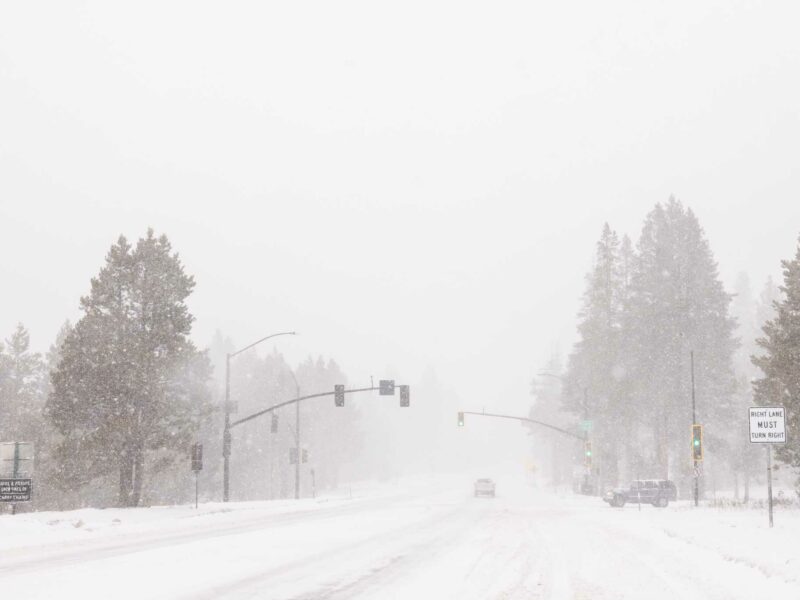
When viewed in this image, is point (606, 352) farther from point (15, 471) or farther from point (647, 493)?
point (15, 471)

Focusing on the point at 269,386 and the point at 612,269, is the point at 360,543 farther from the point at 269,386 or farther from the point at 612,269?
the point at 269,386

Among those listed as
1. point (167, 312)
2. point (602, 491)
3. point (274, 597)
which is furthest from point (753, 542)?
point (602, 491)

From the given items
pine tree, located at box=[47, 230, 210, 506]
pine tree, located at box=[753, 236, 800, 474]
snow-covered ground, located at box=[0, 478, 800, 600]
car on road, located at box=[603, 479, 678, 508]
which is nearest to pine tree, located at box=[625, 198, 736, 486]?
car on road, located at box=[603, 479, 678, 508]

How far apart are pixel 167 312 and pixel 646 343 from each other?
30.8 m

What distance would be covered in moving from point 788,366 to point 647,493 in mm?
17193

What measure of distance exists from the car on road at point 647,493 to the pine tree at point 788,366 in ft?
46.6

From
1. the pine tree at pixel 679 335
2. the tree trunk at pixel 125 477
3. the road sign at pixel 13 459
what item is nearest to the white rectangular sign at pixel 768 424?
the road sign at pixel 13 459

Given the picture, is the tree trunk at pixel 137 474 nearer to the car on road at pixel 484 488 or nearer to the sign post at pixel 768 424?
the sign post at pixel 768 424

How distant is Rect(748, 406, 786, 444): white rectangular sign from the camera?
21750 mm

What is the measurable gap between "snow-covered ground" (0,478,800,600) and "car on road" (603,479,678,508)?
51.9 feet

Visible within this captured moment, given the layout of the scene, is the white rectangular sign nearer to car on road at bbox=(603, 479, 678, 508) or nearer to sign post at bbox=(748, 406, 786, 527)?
sign post at bbox=(748, 406, 786, 527)

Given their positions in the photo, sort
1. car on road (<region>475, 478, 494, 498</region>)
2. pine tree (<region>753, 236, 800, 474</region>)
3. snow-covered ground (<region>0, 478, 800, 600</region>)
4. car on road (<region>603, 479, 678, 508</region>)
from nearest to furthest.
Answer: snow-covered ground (<region>0, 478, 800, 600</region>) < pine tree (<region>753, 236, 800, 474</region>) < car on road (<region>603, 479, 678, 508</region>) < car on road (<region>475, 478, 494, 498</region>)

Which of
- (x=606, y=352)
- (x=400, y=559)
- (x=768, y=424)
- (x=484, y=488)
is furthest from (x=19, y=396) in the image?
(x=768, y=424)

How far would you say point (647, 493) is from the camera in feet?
145
